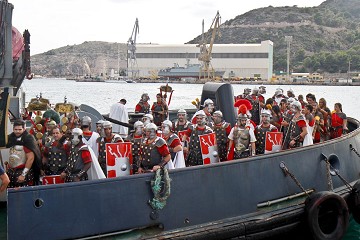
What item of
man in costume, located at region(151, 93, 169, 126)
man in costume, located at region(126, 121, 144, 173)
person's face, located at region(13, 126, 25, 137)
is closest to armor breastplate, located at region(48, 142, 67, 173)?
person's face, located at region(13, 126, 25, 137)

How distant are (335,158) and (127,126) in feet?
15.8

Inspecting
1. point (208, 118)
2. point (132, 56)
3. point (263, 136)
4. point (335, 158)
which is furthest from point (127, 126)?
point (132, 56)

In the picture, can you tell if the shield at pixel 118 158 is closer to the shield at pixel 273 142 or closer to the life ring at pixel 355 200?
the shield at pixel 273 142

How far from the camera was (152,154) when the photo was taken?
866 centimetres

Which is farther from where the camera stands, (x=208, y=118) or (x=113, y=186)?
(x=208, y=118)

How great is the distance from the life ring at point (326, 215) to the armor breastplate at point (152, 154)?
3.15 m

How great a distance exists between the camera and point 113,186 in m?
7.85

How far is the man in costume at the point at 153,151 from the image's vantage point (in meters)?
8.60

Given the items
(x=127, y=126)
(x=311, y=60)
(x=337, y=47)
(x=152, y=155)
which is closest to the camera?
(x=152, y=155)

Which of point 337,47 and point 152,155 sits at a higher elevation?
point 337,47

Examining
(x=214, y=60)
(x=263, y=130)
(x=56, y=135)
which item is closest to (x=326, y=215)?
(x=263, y=130)

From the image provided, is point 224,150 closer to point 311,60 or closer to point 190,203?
point 190,203

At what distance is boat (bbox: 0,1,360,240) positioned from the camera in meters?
7.38

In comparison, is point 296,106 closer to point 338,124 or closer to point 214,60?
point 338,124
